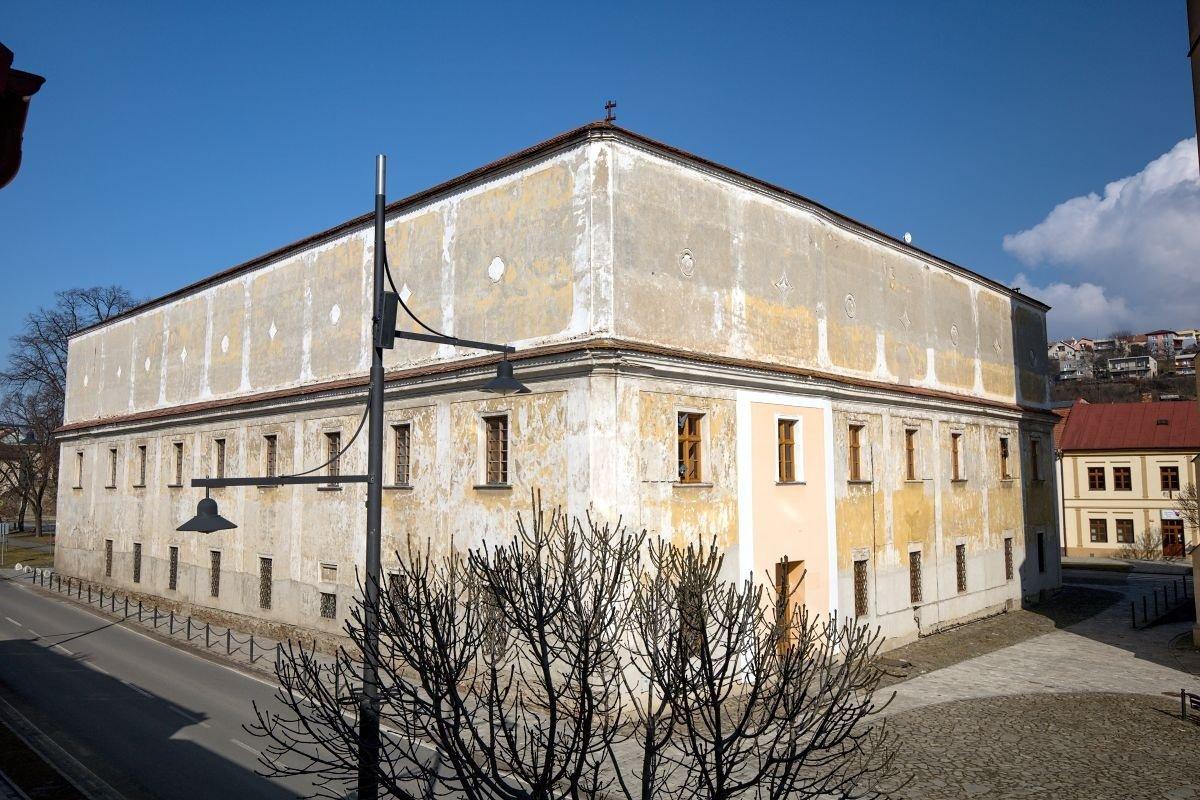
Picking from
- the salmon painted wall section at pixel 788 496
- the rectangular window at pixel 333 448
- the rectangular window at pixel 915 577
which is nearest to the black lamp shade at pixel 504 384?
the salmon painted wall section at pixel 788 496

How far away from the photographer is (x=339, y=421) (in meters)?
21.7

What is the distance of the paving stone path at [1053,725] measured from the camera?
12188 mm

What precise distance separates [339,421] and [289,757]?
1008 cm

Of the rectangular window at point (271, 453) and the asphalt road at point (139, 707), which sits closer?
the asphalt road at point (139, 707)

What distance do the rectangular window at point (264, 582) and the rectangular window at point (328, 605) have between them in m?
2.87

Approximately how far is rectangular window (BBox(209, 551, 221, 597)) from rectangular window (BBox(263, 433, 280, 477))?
12.4 feet

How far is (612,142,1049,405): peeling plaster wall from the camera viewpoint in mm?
16484

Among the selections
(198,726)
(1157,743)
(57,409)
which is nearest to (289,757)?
(198,726)

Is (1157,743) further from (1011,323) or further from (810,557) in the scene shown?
(1011,323)

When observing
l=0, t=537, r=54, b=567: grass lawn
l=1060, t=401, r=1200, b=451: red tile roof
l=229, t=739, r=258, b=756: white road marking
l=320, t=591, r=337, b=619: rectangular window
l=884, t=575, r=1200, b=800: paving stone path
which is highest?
l=1060, t=401, r=1200, b=451: red tile roof

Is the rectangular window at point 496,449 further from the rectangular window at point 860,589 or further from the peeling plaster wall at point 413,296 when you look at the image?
the rectangular window at point 860,589

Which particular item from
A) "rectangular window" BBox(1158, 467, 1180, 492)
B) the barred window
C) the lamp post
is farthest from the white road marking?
"rectangular window" BBox(1158, 467, 1180, 492)

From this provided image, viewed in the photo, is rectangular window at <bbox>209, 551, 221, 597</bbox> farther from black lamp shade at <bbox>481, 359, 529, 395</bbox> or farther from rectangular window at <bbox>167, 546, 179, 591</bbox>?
black lamp shade at <bbox>481, 359, 529, 395</bbox>

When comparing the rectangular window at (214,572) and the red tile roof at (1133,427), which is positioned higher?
the red tile roof at (1133,427)
